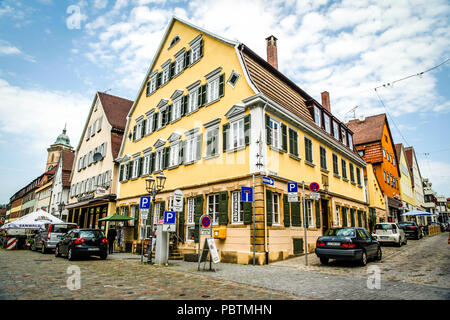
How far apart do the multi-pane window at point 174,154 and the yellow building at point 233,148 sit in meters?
0.07

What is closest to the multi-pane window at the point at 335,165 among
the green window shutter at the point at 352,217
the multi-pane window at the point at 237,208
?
the green window shutter at the point at 352,217

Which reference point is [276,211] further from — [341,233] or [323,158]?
[323,158]

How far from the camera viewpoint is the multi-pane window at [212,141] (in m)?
16.4

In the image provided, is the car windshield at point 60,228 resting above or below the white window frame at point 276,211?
below

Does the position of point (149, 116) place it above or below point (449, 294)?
above

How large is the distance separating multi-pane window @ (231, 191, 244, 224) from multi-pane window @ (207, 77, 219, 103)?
5.86 metres

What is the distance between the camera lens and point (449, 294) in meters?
6.70

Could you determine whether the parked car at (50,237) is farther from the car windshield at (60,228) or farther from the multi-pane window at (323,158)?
the multi-pane window at (323,158)

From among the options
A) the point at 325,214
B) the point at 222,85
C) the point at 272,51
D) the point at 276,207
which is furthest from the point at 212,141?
the point at 325,214

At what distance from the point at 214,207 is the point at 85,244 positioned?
6.82 metres

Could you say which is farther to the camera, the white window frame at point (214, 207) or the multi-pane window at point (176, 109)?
the multi-pane window at point (176, 109)

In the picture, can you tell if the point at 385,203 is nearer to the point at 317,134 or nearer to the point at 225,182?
the point at 317,134

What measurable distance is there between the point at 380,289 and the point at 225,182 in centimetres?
900

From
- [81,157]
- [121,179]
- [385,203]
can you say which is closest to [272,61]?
[121,179]
